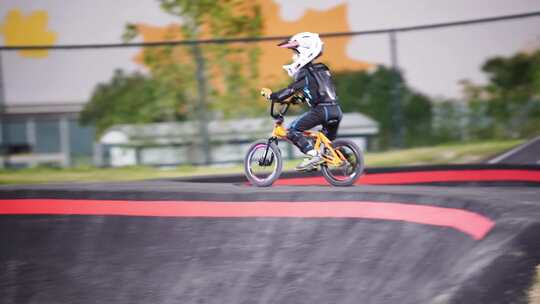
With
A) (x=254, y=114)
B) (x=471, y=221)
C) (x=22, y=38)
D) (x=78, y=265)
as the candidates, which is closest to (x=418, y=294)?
(x=471, y=221)

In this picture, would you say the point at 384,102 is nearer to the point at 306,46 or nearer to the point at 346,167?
the point at 346,167

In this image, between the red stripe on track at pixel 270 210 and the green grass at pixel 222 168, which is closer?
the red stripe on track at pixel 270 210

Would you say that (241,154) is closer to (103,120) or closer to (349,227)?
(103,120)

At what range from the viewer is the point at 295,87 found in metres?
9.05

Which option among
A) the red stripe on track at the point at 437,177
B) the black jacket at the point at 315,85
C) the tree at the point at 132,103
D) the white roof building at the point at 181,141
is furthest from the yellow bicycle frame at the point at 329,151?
the tree at the point at 132,103

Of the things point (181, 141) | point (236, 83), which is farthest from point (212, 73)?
point (181, 141)

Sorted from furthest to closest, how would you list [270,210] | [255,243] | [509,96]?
[509,96] < [270,210] < [255,243]

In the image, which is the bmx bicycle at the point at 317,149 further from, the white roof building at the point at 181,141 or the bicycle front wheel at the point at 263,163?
the white roof building at the point at 181,141

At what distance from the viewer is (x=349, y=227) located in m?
7.36

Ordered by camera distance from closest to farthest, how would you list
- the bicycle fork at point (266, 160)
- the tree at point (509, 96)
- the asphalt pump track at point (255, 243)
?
→ the asphalt pump track at point (255, 243) → the bicycle fork at point (266, 160) → the tree at point (509, 96)

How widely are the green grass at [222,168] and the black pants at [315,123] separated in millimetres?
5778

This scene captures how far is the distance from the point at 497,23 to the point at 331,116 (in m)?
7.05

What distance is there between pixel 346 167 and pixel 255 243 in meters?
2.06

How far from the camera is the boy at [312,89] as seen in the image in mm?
9000
